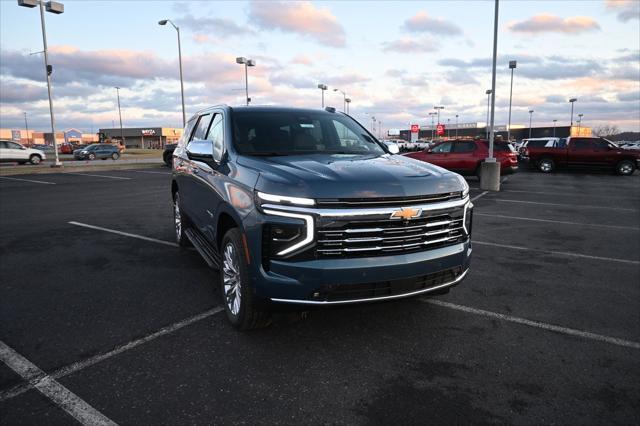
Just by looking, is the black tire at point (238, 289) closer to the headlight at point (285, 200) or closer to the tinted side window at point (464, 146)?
the headlight at point (285, 200)

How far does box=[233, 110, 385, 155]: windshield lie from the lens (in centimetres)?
438

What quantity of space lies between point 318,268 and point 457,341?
1466 millimetres

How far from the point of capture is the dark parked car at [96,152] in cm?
4309

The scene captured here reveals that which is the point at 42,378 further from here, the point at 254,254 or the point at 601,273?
the point at 601,273

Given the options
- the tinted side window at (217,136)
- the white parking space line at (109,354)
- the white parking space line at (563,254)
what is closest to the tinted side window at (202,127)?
the tinted side window at (217,136)

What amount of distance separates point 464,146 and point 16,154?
102 ft

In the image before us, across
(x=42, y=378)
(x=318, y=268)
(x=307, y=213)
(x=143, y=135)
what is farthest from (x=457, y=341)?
(x=143, y=135)

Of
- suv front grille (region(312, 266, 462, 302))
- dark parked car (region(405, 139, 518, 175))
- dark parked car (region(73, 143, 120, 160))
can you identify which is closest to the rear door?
dark parked car (region(405, 139, 518, 175))

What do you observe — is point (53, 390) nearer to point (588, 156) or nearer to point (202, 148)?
point (202, 148)

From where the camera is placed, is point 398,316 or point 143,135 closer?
point 398,316

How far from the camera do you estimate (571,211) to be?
36.0ft

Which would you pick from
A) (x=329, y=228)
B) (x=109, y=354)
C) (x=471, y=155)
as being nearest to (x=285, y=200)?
(x=329, y=228)

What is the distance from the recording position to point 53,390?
2.99 metres

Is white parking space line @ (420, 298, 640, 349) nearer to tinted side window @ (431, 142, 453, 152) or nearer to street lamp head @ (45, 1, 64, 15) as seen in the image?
tinted side window @ (431, 142, 453, 152)
